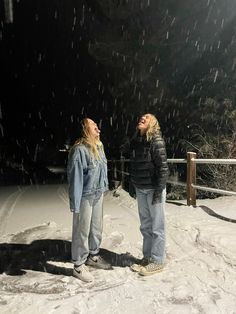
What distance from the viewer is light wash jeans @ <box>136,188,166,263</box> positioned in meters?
4.89

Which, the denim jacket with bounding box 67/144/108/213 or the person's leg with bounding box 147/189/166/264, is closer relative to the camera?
the denim jacket with bounding box 67/144/108/213

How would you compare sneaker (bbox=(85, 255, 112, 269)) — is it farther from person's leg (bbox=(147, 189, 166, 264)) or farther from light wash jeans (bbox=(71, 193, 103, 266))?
person's leg (bbox=(147, 189, 166, 264))

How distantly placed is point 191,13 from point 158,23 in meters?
1.29

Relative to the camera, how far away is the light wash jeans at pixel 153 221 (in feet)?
16.0

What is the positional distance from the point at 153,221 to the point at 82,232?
2.81ft

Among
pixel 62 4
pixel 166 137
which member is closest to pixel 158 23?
pixel 166 137

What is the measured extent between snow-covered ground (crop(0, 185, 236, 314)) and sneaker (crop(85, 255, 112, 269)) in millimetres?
111

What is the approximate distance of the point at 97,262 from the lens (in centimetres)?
512

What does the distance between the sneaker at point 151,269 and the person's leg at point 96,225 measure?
71 centimetres

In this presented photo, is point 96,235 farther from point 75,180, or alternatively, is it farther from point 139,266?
point 75,180

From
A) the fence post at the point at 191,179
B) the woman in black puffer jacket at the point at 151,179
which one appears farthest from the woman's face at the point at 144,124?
the fence post at the point at 191,179

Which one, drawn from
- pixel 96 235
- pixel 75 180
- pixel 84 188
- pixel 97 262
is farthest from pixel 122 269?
pixel 75 180

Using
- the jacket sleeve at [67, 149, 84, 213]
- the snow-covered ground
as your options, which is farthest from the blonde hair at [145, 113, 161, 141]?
the snow-covered ground

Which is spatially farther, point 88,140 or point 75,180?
point 88,140
